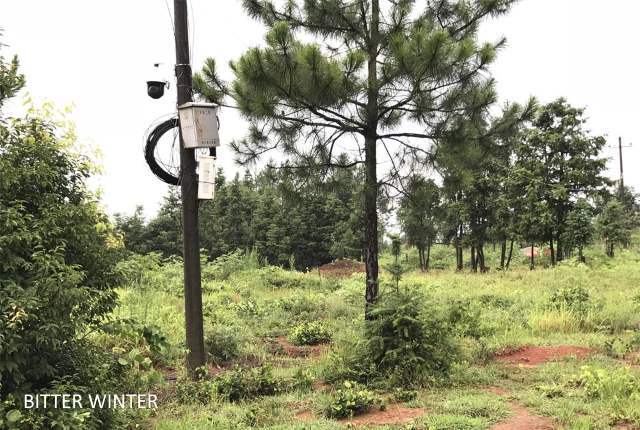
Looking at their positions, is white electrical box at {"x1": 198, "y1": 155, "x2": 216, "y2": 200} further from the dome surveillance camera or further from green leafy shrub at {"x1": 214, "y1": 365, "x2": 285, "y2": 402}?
green leafy shrub at {"x1": 214, "y1": 365, "x2": 285, "y2": 402}

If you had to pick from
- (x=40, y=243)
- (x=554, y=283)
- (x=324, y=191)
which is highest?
(x=324, y=191)

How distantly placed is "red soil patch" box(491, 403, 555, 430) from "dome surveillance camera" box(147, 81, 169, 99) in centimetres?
411

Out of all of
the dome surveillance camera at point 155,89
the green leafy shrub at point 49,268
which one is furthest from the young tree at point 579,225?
the green leafy shrub at point 49,268

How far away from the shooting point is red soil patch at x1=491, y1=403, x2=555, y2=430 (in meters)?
3.66

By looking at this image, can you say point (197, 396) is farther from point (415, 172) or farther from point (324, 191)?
point (415, 172)

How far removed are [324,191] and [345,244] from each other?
28205 millimetres

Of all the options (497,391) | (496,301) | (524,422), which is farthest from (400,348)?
(496,301)

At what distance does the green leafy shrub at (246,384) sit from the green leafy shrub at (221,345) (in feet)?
4.06

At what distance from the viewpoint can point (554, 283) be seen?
44.8 ft

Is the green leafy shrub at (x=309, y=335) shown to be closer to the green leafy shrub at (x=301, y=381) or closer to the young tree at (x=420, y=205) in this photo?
the young tree at (x=420, y=205)

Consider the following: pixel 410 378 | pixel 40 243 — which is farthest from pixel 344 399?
pixel 40 243

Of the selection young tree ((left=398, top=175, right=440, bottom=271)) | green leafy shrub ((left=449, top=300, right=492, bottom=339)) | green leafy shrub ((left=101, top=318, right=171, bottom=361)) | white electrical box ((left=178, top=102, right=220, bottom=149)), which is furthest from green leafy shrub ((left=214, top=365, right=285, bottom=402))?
green leafy shrub ((left=449, top=300, right=492, bottom=339))

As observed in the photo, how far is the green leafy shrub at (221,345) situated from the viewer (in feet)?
20.5

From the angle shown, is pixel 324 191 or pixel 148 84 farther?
pixel 324 191
